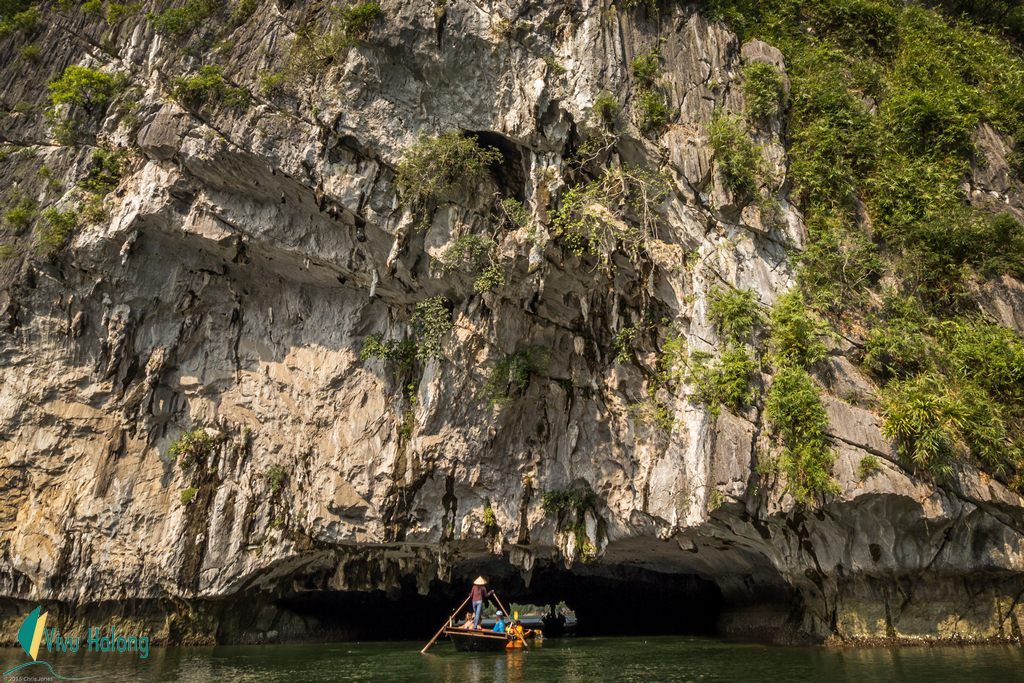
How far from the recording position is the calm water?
10109mm

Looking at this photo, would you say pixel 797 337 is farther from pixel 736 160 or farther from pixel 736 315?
pixel 736 160

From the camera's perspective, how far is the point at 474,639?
14883 millimetres

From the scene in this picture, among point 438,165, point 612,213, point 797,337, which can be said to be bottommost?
point 797,337

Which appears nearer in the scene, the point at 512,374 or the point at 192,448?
the point at 512,374

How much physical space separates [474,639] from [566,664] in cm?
283

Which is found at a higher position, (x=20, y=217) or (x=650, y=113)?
(x=650, y=113)

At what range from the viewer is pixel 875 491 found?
1188cm

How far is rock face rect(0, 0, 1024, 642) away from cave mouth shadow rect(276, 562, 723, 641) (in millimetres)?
2469

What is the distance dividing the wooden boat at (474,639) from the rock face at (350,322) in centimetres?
199

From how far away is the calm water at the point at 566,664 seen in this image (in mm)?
10109

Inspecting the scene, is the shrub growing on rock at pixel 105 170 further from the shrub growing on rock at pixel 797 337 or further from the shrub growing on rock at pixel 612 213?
the shrub growing on rock at pixel 797 337

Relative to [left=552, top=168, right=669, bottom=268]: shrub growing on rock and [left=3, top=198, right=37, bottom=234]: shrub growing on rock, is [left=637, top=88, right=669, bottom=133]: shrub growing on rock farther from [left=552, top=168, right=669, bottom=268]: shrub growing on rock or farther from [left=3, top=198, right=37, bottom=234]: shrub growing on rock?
[left=3, top=198, right=37, bottom=234]: shrub growing on rock

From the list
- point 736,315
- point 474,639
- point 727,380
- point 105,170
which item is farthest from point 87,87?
point 727,380

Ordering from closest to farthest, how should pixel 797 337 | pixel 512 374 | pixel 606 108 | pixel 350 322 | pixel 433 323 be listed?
pixel 797 337 < pixel 606 108 < pixel 512 374 < pixel 433 323 < pixel 350 322
